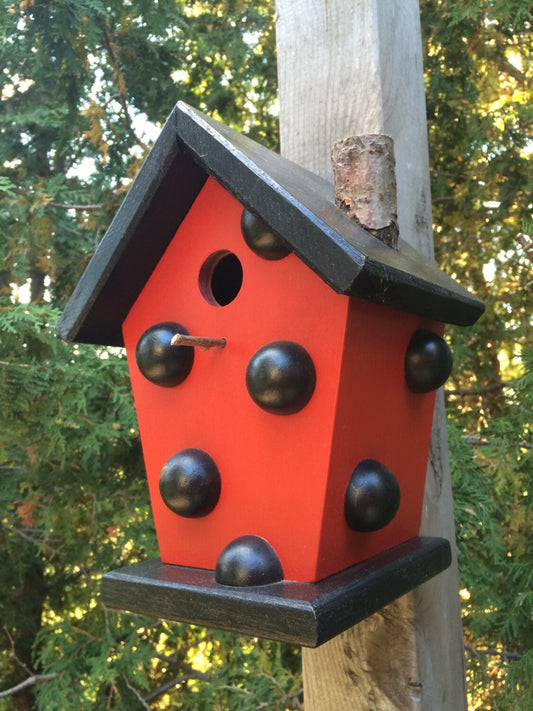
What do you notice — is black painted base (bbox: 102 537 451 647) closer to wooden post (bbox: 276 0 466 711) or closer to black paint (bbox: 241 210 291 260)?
wooden post (bbox: 276 0 466 711)

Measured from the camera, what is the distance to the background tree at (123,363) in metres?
2.02

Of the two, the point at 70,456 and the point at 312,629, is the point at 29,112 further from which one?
the point at 312,629

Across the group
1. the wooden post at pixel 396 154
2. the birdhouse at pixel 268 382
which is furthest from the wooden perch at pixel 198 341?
the wooden post at pixel 396 154

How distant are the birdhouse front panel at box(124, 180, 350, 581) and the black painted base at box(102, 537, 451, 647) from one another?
52mm

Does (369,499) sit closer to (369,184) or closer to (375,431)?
(375,431)

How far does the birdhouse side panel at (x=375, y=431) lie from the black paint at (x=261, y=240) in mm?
124

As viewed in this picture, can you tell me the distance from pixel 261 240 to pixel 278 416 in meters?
0.22

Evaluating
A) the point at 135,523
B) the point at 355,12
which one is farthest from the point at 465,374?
the point at 355,12

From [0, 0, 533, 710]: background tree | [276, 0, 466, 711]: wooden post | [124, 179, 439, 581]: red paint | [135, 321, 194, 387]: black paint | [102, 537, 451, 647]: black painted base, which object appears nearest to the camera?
[102, 537, 451, 647]: black painted base

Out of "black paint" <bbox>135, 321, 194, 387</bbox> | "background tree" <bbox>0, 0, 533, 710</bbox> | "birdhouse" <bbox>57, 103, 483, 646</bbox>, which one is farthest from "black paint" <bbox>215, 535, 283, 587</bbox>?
"background tree" <bbox>0, 0, 533, 710</bbox>

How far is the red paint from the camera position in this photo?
0.77 metres

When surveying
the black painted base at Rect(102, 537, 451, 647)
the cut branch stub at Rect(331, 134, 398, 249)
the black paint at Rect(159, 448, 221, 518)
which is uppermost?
the cut branch stub at Rect(331, 134, 398, 249)

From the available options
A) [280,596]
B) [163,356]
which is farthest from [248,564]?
[163,356]

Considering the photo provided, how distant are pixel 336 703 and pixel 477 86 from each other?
9.61 feet
